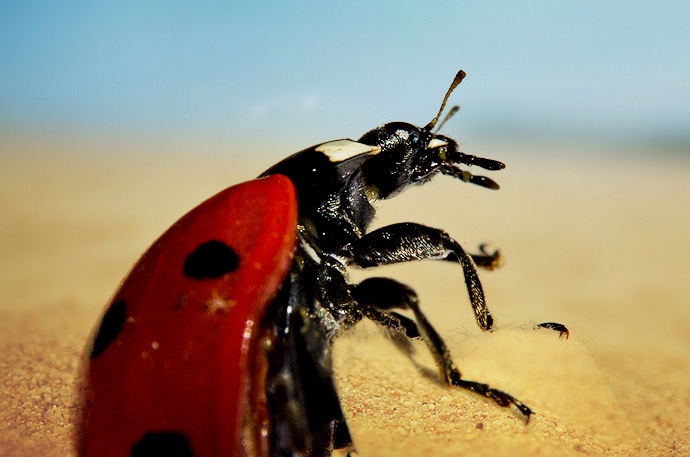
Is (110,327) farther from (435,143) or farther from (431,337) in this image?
(435,143)

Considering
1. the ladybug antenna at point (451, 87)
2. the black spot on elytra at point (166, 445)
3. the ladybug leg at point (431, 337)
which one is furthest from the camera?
the ladybug antenna at point (451, 87)

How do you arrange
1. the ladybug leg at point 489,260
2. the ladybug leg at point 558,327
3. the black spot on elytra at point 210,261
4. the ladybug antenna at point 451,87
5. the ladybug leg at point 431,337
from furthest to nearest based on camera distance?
the ladybug leg at point 489,260 < the ladybug antenna at point 451,87 < the ladybug leg at point 558,327 < the ladybug leg at point 431,337 < the black spot on elytra at point 210,261

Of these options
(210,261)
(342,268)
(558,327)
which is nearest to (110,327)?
(210,261)

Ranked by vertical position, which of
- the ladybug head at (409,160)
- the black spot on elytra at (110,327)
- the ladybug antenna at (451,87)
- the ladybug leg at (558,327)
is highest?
the ladybug antenna at (451,87)

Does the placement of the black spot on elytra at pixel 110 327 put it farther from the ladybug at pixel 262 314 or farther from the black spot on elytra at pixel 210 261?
the black spot on elytra at pixel 210 261

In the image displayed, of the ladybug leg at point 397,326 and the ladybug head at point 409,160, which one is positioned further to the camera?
the ladybug head at point 409,160

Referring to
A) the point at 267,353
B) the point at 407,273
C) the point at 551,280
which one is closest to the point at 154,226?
the point at 407,273

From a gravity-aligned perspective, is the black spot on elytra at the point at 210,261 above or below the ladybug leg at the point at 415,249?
below

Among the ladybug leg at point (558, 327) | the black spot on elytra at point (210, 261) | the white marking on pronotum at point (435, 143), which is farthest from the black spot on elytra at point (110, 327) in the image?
the ladybug leg at point (558, 327)

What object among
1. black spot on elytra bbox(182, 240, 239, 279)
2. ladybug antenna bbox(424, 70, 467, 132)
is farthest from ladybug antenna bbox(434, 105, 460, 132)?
black spot on elytra bbox(182, 240, 239, 279)
